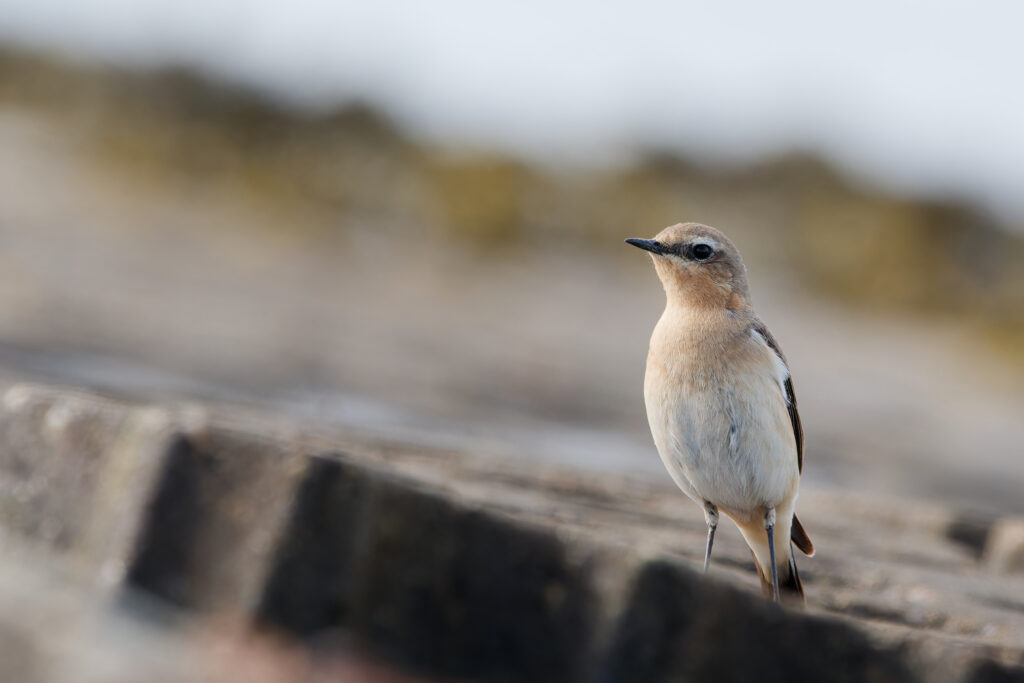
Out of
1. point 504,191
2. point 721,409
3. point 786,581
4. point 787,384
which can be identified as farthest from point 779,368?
point 504,191

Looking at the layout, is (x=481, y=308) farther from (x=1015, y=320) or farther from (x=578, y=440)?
(x=1015, y=320)

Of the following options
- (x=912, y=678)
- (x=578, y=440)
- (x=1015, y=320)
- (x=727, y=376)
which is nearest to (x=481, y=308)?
(x=578, y=440)

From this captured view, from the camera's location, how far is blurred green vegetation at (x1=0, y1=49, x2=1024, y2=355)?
17703 millimetres

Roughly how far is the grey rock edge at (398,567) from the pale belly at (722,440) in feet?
1.21

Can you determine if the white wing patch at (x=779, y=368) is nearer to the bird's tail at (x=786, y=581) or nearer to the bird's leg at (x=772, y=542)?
the bird's leg at (x=772, y=542)

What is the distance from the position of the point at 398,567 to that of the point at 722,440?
1128 mm

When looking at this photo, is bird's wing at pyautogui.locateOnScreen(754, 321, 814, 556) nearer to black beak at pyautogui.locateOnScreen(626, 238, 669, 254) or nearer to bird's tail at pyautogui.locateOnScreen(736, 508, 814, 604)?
bird's tail at pyautogui.locateOnScreen(736, 508, 814, 604)

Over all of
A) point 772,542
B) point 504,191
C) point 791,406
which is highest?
point 504,191

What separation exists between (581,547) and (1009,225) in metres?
17.8

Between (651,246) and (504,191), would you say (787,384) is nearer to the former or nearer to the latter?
(651,246)

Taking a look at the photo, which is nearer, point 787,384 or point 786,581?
point 786,581

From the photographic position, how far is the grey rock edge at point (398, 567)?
2.69 metres

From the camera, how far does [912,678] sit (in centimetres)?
267

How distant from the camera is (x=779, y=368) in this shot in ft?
12.3
